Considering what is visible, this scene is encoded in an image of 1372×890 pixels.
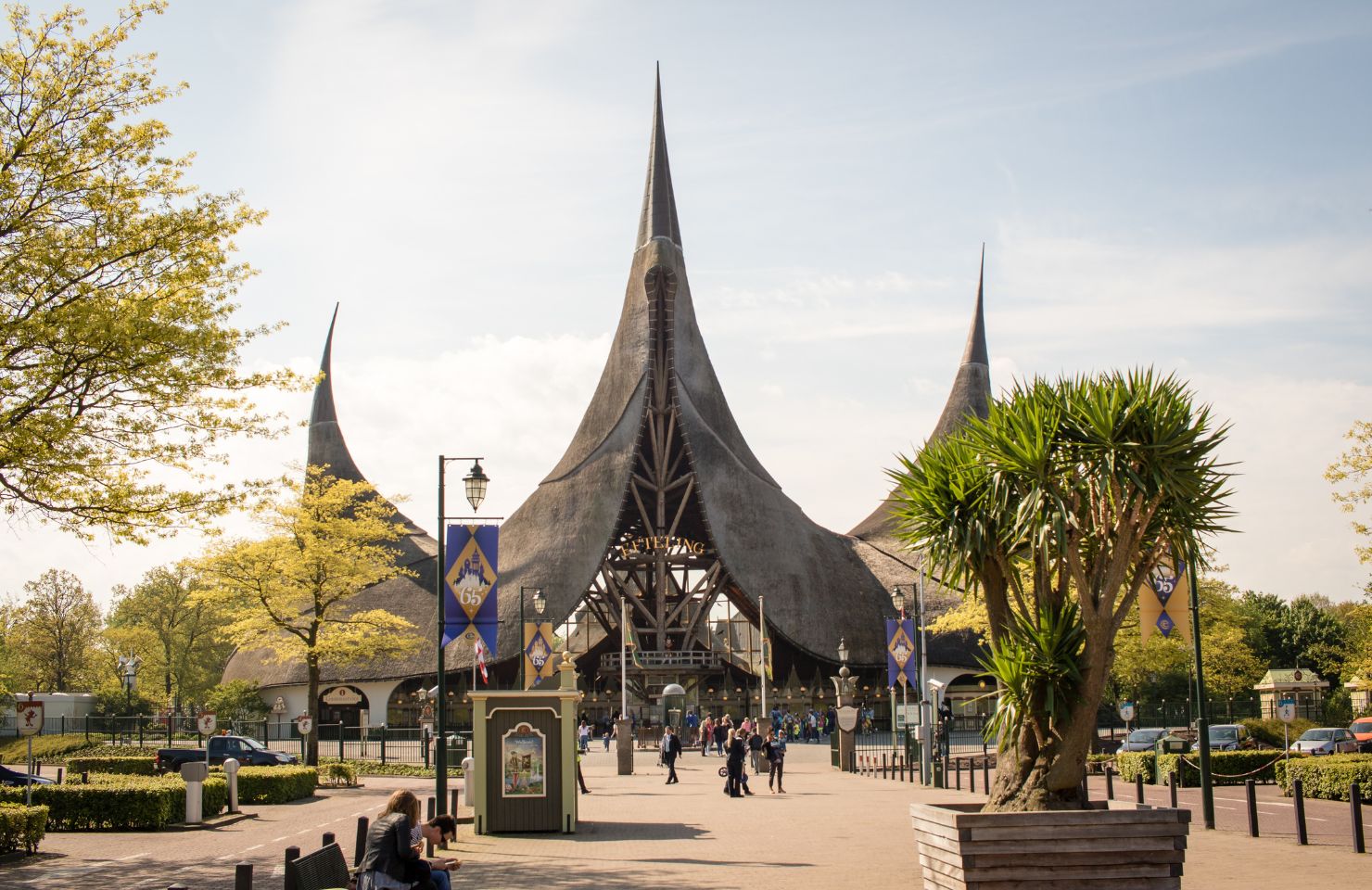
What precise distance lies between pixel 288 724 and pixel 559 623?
14.3 metres

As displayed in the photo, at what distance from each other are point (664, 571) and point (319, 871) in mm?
52904

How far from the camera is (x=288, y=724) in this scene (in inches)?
2501

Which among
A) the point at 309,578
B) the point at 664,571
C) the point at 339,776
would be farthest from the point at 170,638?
the point at 339,776

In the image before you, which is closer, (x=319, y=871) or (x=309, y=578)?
(x=319, y=871)

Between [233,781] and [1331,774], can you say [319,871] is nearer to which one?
[233,781]

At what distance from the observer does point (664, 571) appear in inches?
2459

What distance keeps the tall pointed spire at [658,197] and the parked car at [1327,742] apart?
42569mm

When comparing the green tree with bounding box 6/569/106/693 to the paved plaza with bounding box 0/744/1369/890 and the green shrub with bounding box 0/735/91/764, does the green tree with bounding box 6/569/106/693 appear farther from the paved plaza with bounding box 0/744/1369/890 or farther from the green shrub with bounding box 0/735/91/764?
the paved plaza with bounding box 0/744/1369/890

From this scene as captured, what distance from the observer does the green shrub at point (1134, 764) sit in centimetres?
2691

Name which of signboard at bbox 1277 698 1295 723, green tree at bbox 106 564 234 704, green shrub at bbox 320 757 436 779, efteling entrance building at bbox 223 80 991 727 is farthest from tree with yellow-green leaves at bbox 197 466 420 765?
green tree at bbox 106 564 234 704

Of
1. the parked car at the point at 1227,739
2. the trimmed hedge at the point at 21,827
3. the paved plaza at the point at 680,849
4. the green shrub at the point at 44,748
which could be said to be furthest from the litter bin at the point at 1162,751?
the green shrub at the point at 44,748

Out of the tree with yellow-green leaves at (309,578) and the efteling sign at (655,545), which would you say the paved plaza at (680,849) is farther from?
the efteling sign at (655,545)

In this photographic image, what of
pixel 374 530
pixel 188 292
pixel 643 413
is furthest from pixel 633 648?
pixel 188 292

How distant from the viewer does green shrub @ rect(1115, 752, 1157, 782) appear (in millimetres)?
26906
